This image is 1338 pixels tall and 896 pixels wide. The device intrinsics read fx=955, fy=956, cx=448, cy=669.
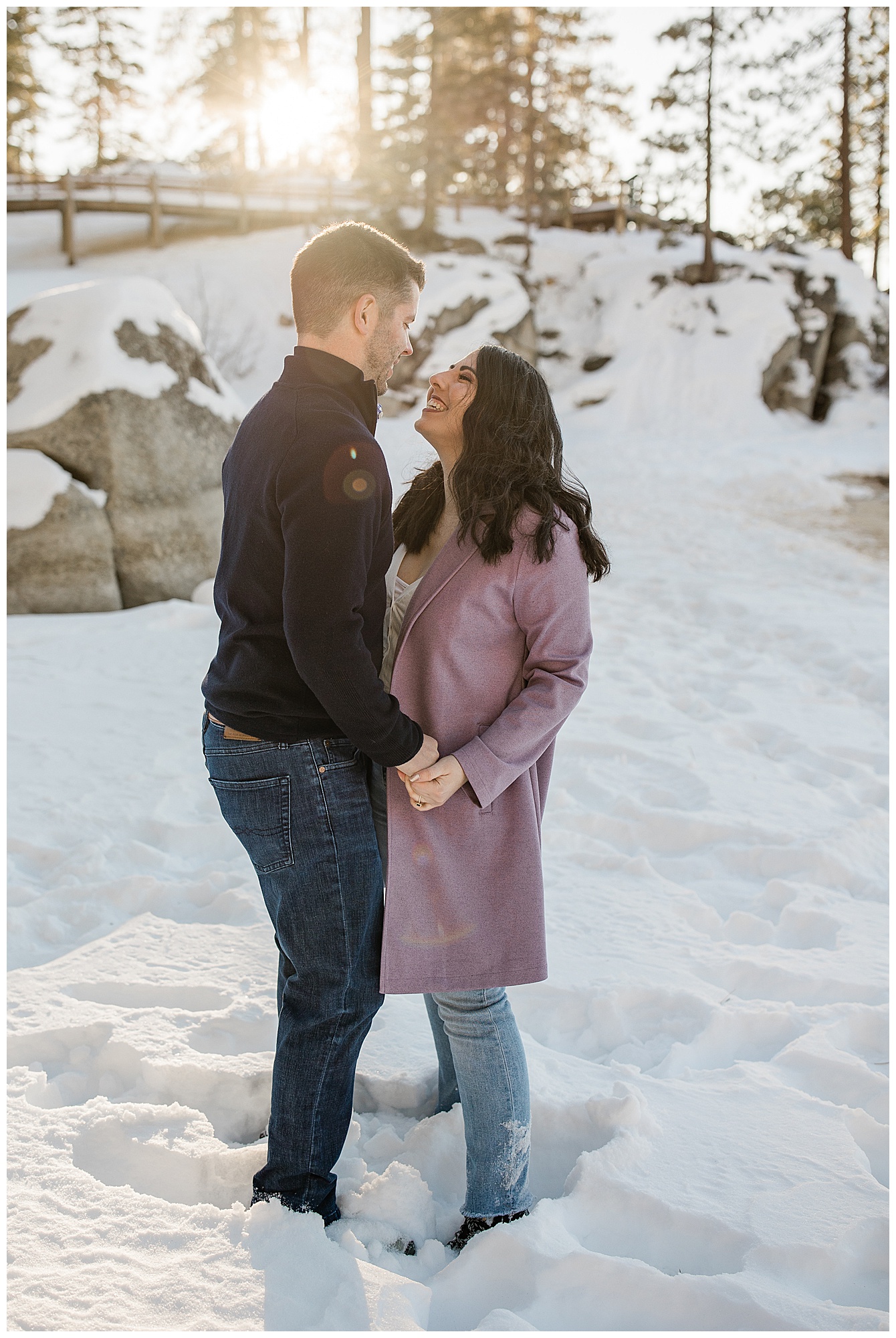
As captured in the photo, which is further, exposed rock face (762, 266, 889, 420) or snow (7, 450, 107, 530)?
exposed rock face (762, 266, 889, 420)

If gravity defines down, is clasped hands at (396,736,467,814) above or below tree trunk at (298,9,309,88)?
below

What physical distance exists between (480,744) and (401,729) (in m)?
0.19

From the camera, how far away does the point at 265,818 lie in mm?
1921

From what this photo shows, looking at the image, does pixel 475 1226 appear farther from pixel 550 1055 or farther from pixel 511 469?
pixel 511 469

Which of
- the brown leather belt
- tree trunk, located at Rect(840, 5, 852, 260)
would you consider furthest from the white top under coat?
tree trunk, located at Rect(840, 5, 852, 260)

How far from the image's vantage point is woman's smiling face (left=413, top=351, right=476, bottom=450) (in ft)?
6.88

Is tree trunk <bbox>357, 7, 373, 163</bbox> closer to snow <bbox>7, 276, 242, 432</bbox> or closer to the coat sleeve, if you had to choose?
snow <bbox>7, 276, 242, 432</bbox>

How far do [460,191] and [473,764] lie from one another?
81.2 ft

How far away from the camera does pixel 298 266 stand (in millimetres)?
1945

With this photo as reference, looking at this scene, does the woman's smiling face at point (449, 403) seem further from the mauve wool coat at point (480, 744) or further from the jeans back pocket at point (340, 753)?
the jeans back pocket at point (340, 753)

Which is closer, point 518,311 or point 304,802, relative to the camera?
point 304,802

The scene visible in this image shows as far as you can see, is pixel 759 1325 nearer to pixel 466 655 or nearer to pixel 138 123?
pixel 466 655

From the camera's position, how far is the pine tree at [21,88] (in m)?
23.8

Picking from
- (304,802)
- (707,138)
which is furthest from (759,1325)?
(707,138)
